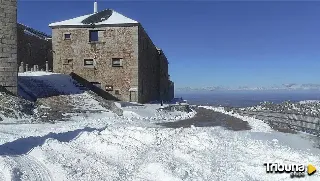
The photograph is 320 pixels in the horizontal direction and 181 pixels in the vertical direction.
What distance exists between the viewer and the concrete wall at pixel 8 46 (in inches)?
691

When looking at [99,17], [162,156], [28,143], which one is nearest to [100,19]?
[99,17]

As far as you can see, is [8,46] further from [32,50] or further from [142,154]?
[32,50]

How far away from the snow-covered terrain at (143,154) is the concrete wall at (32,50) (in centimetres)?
2027

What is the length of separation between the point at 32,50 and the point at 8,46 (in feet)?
52.5

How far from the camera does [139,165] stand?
802cm

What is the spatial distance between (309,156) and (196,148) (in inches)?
126

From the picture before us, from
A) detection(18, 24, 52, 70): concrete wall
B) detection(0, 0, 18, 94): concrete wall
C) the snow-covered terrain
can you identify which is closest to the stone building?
detection(18, 24, 52, 70): concrete wall

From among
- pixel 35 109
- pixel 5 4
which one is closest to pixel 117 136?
pixel 35 109

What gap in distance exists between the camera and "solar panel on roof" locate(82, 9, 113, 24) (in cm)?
3028

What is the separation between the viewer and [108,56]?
2969cm

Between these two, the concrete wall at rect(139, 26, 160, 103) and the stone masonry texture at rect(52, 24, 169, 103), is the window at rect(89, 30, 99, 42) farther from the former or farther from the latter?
the concrete wall at rect(139, 26, 160, 103)

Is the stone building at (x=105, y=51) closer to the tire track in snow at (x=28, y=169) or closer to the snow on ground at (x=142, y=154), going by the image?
the snow on ground at (x=142, y=154)

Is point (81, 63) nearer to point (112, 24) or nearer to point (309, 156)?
point (112, 24)

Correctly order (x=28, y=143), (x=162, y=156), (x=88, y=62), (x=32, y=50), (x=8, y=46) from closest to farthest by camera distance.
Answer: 1. (x=162, y=156)
2. (x=28, y=143)
3. (x=8, y=46)
4. (x=88, y=62)
5. (x=32, y=50)
